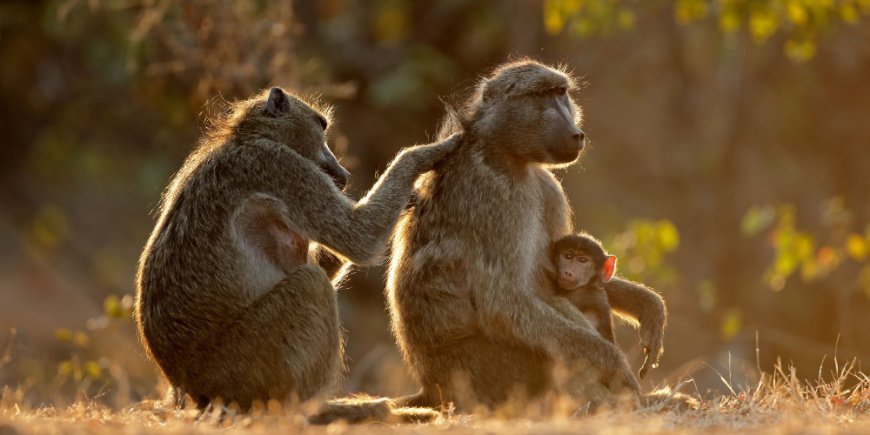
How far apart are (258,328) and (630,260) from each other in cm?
515

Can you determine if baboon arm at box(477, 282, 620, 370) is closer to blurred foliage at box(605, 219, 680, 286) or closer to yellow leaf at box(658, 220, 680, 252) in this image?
blurred foliage at box(605, 219, 680, 286)

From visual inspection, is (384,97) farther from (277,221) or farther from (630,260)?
(277,221)

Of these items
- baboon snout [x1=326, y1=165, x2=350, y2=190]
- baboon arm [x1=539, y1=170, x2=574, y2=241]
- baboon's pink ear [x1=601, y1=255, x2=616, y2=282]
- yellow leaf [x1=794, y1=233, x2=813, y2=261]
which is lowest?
baboon's pink ear [x1=601, y1=255, x2=616, y2=282]

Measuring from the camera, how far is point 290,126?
5.32 m

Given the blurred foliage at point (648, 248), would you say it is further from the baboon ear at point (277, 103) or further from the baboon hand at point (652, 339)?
the baboon ear at point (277, 103)

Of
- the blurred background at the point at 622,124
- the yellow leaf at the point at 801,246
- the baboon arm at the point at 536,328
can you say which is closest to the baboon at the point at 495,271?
the baboon arm at the point at 536,328

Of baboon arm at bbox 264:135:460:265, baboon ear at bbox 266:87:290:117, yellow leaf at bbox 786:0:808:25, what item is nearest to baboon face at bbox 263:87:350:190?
baboon ear at bbox 266:87:290:117

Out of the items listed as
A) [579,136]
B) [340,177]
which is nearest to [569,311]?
[579,136]

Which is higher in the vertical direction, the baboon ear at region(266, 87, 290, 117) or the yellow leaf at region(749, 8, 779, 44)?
Result: the yellow leaf at region(749, 8, 779, 44)

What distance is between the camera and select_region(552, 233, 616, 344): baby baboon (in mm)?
5293

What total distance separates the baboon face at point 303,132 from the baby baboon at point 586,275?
1071 millimetres

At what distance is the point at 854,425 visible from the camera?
3.97 meters

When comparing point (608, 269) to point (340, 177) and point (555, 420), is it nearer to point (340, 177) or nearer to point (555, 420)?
point (340, 177)

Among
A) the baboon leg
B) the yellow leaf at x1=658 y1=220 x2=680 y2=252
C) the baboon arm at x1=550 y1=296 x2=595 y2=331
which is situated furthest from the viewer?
the yellow leaf at x1=658 y1=220 x2=680 y2=252
